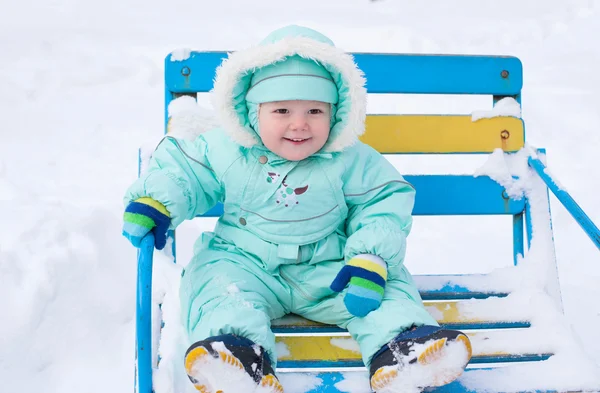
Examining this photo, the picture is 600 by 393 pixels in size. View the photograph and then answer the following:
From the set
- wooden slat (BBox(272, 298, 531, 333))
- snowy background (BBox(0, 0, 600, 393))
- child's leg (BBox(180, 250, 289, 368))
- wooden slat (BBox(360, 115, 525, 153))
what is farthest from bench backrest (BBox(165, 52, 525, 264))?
snowy background (BBox(0, 0, 600, 393))

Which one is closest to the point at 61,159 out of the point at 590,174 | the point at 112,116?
the point at 112,116

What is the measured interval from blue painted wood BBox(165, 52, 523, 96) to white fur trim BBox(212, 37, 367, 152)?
1.52ft

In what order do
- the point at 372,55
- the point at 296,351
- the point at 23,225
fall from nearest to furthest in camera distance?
1. the point at 296,351
2. the point at 372,55
3. the point at 23,225

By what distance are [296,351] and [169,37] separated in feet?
13.2

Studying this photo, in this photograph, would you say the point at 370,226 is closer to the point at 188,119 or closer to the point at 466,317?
the point at 466,317

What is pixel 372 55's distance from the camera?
2203 mm

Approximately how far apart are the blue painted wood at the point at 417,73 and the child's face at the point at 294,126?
55 cm

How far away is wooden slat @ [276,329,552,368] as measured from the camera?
1.58 meters

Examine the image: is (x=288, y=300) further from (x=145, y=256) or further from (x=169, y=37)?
(x=169, y=37)

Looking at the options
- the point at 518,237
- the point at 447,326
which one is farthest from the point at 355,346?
the point at 518,237

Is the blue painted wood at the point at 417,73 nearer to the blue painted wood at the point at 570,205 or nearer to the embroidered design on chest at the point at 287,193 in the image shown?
the blue painted wood at the point at 570,205

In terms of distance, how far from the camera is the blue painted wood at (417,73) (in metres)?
2.14

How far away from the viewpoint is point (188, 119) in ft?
6.82

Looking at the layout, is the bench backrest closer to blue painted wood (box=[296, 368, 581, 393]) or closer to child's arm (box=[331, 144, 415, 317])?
child's arm (box=[331, 144, 415, 317])
